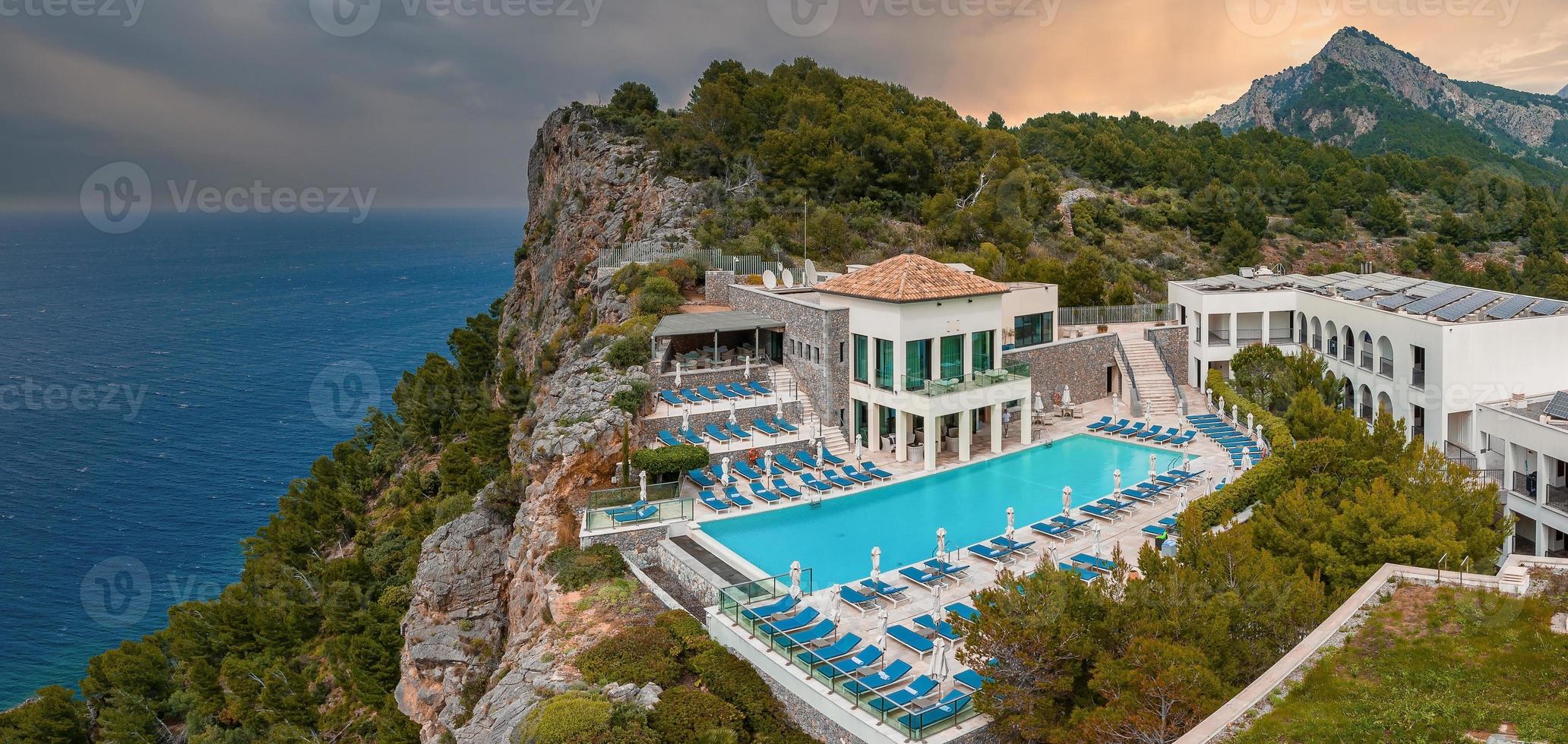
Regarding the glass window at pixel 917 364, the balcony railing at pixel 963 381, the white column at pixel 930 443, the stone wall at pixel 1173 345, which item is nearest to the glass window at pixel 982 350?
the balcony railing at pixel 963 381

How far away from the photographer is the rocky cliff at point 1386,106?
13125 cm

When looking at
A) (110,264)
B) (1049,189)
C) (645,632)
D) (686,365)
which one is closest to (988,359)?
(686,365)

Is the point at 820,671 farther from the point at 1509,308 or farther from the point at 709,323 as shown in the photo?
the point at 1509,308

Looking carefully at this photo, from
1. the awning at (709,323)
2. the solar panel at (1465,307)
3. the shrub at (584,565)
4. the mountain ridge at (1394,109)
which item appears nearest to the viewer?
the shrub at (584,565)

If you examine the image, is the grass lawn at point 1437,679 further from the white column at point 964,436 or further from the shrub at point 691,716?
the white column at point 964,436

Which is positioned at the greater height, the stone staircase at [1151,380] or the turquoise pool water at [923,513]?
the stone staircase at [1151,380]

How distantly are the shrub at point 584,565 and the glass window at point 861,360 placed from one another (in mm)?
10981

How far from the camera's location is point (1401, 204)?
253 ft

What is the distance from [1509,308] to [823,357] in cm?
2302

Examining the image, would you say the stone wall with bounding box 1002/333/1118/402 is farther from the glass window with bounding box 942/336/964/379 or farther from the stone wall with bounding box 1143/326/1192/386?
the glass window with bounding box 942/336/964/379

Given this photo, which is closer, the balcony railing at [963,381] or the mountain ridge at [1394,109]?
the balcony railing at [963,381]

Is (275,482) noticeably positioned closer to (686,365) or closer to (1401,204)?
(686,365)

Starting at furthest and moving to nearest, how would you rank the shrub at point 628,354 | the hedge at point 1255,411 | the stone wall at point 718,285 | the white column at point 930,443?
the stone wall at point 718,285, the shrub at point 628,354, the white column at point 930,443, the hedge at point 1255,411

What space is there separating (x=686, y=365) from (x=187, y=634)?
23241 millimetres
